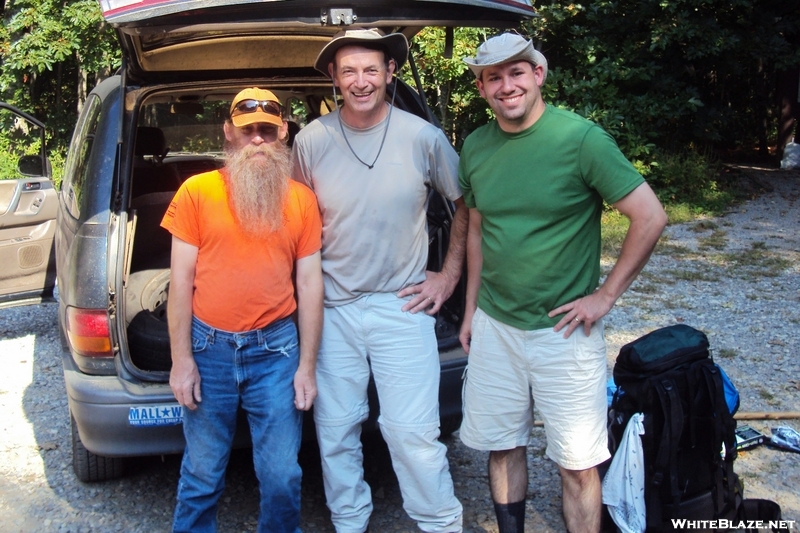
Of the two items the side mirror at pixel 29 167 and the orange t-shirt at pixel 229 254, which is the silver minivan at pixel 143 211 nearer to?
the orange t-shirt at pixel 229 254

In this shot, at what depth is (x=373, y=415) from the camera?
3174 millimetres

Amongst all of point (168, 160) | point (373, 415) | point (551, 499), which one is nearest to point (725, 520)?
point (551, 499)

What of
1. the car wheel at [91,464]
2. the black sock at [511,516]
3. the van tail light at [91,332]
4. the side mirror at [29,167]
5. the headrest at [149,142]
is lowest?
the car wheel at [91,464]

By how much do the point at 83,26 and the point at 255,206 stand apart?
9389mm

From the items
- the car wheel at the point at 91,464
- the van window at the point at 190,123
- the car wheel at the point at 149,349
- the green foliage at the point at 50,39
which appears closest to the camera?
the car wheel at the point at 149,349

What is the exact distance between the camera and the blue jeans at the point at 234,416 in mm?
2754

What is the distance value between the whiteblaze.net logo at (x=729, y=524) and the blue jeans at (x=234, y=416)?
138 centimetres

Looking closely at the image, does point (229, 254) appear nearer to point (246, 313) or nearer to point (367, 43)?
point (246, 313)

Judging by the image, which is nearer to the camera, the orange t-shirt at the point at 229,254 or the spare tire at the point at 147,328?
the orange t-shirt at the point at 229,254

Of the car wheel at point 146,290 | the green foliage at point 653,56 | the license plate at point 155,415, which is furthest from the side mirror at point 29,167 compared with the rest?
the green foliage at point 653,56

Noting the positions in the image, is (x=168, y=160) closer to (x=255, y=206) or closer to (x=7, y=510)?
(x=7, y=510)

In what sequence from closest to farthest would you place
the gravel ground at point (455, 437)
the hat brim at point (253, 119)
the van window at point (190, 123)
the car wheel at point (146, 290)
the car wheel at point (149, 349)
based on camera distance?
the hat brim at point (253, 119) → the car wheel at point (149, 349) → the gravel ground at point (455, 437) → the car wheel at point (146, 290) → the van window at point (190, 123)

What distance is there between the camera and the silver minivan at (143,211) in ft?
8.77

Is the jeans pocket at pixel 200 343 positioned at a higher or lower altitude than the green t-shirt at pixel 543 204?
lower
